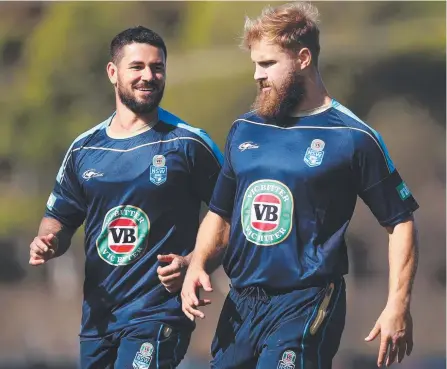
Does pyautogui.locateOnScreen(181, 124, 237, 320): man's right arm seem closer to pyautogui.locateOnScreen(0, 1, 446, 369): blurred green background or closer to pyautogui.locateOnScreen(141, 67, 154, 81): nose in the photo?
pyautogui.locateOnScreen(141, 67, 154, 81): nose

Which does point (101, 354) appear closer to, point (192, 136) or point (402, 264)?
point (192, 136)

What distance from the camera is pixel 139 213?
6.73 metres

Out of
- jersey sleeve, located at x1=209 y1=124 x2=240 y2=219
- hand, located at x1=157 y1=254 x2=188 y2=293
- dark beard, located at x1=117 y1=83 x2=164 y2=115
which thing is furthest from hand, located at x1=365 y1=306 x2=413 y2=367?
dark beard, located at x1=117 y1=83 x2=164 y2=115

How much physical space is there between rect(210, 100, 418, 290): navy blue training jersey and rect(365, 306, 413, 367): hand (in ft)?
1.18

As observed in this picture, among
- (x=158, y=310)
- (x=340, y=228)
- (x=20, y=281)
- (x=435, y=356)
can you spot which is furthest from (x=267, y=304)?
(x=20, y=281)

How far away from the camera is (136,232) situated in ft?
22.1

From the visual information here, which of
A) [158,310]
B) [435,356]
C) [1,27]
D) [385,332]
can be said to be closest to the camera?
[385,332]

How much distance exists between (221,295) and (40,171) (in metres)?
2.82

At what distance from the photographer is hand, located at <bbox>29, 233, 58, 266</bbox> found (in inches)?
265

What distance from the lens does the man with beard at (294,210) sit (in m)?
5.88

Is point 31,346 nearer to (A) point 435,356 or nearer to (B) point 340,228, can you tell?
(A) point 435,356

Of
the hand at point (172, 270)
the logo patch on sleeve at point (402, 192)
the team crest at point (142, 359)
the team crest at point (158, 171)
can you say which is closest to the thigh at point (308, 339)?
the logo patch on sleeve at point (402, 192)

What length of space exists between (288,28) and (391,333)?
1.48 metres

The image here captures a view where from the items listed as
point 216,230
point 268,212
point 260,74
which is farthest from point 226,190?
point 260,74
